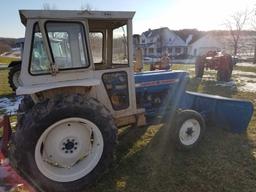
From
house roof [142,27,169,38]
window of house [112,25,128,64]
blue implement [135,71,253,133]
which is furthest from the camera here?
house roof [142,27,169,38]

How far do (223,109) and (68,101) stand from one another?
11.4ft

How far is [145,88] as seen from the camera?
492 centimetres

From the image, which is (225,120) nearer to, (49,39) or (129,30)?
(129,30)

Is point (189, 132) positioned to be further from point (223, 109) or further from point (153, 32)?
point (153, 32)

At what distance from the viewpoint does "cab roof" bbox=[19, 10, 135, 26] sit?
320 centimetres

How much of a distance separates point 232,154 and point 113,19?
3.08 m

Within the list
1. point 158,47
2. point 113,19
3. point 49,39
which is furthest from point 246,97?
point 158,47

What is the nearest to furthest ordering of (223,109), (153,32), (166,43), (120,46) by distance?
(120,46) < (223,109) < (166,43) < (153,32)

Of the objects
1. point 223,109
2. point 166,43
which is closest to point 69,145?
point 223,109

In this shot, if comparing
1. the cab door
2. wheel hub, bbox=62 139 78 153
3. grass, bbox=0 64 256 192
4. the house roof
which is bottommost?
grass, bbox=0 64 256 192

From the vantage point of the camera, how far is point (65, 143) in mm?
3570

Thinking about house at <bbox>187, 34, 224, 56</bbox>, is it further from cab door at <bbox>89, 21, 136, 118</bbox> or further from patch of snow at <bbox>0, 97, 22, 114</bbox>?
cab door at <bbox>89, 21, 136, 118</bbox>

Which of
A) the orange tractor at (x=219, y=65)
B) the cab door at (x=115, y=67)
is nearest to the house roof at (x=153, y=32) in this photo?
the orange tractor at (x=219, y=65)

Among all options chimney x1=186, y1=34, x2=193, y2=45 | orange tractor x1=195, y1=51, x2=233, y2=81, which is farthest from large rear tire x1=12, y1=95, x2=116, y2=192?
chimney x1=186, y1=34, x2=193, y2=45
